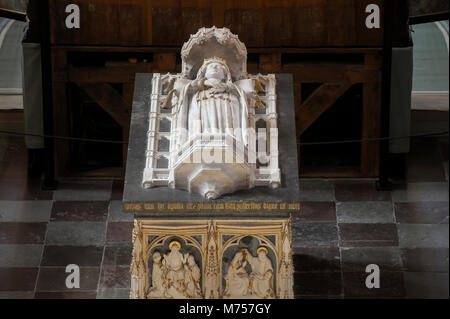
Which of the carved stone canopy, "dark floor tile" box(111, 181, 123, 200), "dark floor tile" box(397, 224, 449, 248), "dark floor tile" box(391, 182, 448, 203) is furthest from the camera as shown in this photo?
"dark floor tile" box(111, 181, 123, 200)

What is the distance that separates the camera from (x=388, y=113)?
→ 53.5ft

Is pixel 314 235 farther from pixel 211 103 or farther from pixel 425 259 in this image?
pixel 211 103

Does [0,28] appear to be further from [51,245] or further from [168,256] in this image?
[168,256]

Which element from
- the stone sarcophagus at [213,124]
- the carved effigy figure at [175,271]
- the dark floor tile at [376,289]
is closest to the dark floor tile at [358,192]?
the dark floor tile at [376,289]

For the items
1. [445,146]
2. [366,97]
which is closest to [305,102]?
[366,97]

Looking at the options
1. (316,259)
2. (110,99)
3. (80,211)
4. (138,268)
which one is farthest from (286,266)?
(110,99)

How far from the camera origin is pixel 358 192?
16438 mm

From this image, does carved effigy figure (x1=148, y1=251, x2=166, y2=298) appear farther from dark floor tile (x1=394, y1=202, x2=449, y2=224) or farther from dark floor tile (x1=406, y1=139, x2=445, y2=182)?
dark floor tile (x1=406, y1=139, x2=445, y2=182)

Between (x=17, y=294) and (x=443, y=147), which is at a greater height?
(x=443, y=147)

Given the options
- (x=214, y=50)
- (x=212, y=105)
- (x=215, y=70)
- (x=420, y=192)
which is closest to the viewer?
(x=212, y=105)

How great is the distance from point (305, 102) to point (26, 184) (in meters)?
3.19

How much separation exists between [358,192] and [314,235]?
0.97 meters

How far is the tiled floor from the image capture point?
15078mm

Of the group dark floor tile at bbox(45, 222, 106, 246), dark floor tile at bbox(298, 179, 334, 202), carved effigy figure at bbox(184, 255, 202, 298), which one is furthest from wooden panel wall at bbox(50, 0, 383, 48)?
carved effigy figure at bbox(184, 255, 202, 298)
